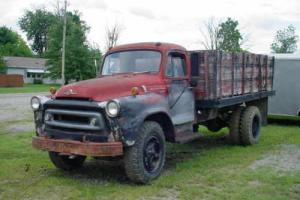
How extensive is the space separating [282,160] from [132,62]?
3.63 metres

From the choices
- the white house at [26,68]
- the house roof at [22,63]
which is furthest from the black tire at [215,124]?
the house roof at [22,63]

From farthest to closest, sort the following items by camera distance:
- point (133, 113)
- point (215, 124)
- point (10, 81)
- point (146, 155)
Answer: point (10, 81)
point (215, 124)
point (146, 155)
point (133, 113)

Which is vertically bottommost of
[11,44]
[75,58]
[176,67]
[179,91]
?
[179,91]

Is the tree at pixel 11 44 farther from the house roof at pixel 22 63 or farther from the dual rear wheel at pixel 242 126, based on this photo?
the dual rear wheel at pixel 242 126

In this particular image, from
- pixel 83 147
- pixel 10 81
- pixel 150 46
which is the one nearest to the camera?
pixel 83 147

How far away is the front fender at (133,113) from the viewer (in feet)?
22.2

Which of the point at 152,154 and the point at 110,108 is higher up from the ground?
the point at 110,108

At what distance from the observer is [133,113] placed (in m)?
6.90

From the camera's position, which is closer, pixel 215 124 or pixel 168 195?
pixel 168 195

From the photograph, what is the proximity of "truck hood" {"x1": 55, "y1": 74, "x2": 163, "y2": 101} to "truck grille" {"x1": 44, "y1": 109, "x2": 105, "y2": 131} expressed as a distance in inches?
9.9

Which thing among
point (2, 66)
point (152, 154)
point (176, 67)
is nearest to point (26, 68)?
point (2, 66)

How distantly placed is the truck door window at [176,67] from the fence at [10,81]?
163 feet

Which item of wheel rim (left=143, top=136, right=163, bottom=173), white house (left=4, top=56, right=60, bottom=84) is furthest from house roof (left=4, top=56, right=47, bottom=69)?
wheel rim (left=143, top=136, right=163, bottom=173)

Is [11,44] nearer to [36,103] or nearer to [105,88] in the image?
[36,103]
